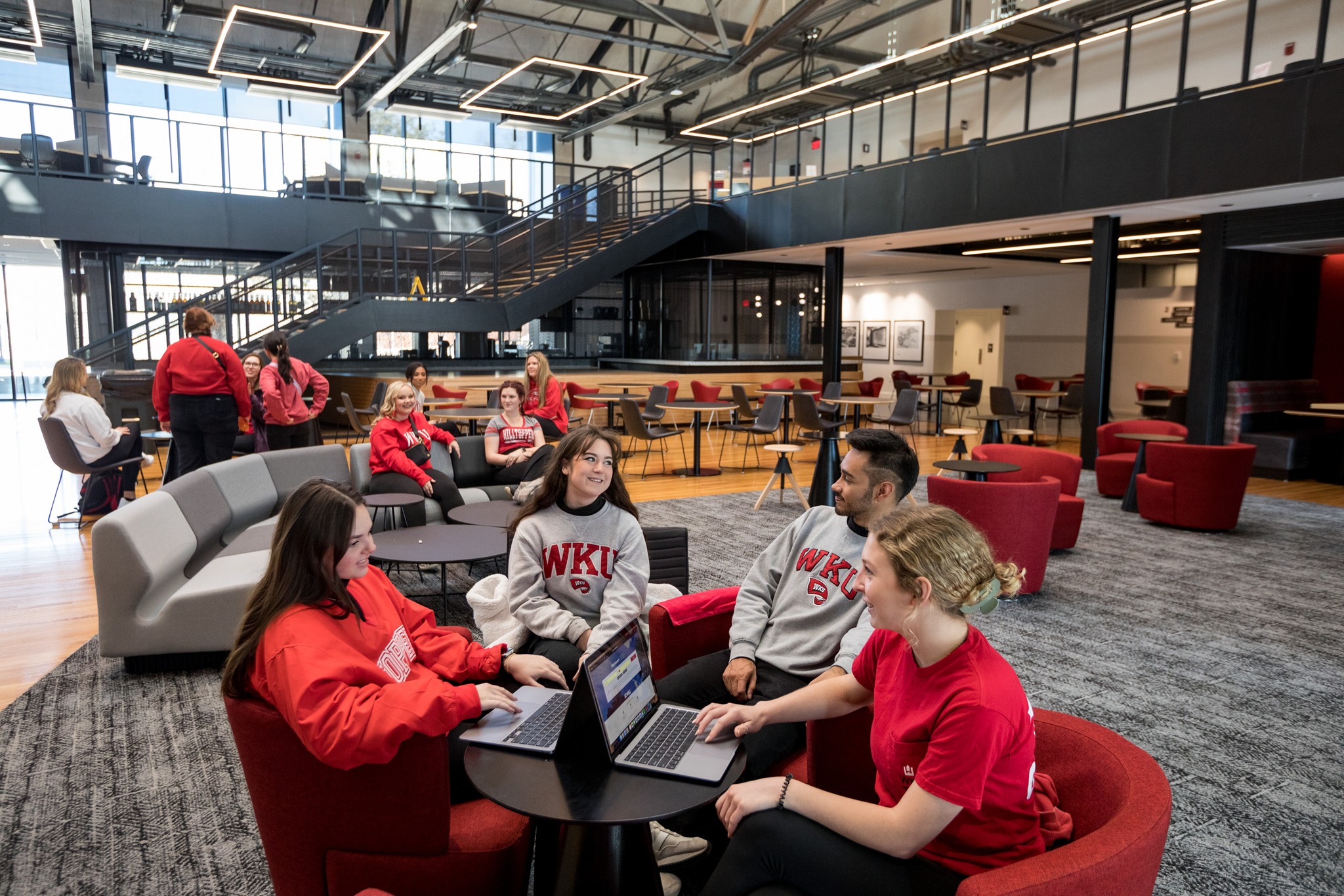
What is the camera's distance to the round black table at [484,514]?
17.4 feet

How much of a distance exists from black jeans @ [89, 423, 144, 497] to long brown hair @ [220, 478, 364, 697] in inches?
244

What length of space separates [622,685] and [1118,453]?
8719 millimetres

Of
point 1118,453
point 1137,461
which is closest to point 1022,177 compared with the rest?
point 1118,453

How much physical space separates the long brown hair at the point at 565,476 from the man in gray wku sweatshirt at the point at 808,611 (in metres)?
0.63

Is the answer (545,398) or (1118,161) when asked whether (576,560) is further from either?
(1118,161)

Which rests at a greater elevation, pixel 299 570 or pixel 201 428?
pixel 299 570

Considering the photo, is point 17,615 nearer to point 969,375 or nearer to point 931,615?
point 931,615

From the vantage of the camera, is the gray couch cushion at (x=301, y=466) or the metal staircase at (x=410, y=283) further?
the metal staircase at (x=410, y=283)

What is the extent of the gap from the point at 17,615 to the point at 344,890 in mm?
4266

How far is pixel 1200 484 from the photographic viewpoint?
712 cm

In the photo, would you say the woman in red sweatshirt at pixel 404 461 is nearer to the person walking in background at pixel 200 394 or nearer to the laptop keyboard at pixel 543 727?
the person walking in background at pixel 200 394

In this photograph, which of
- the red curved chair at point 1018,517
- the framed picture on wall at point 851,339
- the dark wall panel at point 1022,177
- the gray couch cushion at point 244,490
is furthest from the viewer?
the framed picture on wall at point 851,339

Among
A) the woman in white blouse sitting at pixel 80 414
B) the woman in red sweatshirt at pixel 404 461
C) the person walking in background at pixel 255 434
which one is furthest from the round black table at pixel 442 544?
the person walking in background at pixel 255 434

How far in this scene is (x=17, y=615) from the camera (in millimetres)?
4797
